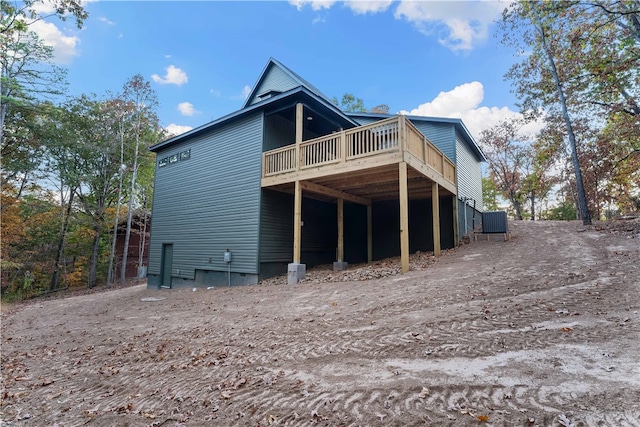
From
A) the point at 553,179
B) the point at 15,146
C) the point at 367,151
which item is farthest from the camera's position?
the point at 553,179

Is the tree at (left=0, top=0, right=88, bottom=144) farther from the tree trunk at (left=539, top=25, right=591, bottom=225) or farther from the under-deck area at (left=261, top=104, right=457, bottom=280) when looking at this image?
the tree trunk at (left=539, top=25, right=591, bottom=225)

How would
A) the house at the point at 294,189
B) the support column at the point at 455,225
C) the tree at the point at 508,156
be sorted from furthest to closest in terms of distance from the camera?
the tree at the point at 508,156 < the support column at the point at 455,225 < the house at the point at 294,189

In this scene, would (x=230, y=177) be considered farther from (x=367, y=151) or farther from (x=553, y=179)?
(x=553, y=179)

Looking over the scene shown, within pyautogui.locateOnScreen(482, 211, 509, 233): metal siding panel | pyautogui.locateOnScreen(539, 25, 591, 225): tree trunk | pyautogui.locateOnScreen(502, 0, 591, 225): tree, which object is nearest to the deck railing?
pyautogui.locateOnScreen(482, 211, 509, 233): metal siding panel

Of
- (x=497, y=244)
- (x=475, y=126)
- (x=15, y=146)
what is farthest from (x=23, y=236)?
(x=475, y=126)

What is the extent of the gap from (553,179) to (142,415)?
89.1 ft

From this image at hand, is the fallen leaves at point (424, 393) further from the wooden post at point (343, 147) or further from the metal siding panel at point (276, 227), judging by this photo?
the metal siding panel at point (276, 227)

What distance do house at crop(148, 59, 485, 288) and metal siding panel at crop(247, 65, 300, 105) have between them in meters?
0.06

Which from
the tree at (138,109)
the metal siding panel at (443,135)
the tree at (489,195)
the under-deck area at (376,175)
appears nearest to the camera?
the under-deck area at (376,175)

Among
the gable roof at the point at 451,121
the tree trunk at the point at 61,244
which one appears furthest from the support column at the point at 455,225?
the tree trunk at the point at 61,244

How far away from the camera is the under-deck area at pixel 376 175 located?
8281 millimetres

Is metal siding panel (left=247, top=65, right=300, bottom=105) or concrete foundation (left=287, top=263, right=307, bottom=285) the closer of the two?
concrete foundation (left=287, top=263, right=307, bottom=285)

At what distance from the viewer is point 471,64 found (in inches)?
551

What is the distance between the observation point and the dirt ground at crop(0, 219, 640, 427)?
256 cm
